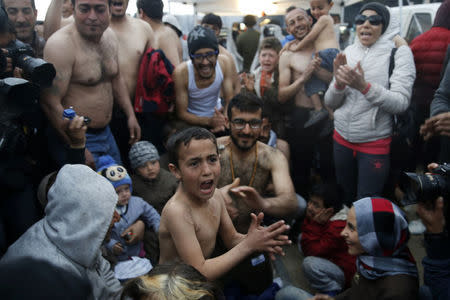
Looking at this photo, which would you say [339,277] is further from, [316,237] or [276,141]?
[276,141]

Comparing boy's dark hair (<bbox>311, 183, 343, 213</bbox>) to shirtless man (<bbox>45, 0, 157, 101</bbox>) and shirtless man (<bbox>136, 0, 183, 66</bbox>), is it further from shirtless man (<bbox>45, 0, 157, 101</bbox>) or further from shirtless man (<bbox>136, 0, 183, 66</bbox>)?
shirtless man (<bbox>136, 0, 183, 66</bbox>)

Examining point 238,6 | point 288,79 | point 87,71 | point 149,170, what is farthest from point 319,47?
point 238,6

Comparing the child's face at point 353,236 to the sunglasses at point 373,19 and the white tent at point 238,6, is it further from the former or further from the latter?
the white tent at point 238,6

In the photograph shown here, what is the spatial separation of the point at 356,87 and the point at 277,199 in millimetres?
1141

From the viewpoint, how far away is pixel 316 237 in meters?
3.12

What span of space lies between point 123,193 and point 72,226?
4.25 feet

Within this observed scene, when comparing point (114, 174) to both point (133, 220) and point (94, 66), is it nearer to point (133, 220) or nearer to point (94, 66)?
point (133, 220)

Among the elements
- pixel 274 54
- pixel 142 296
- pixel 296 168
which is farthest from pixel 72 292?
pixel 274 54

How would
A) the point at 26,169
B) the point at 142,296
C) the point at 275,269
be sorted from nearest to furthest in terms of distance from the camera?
the point at 142,296, the point at 26,169, the point at 275,269

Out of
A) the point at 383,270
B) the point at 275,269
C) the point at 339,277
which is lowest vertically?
the point at 275,269

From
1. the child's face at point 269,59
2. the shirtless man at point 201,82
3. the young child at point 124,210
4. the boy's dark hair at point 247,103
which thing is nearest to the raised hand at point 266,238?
the boy's dark hair at point 247,103

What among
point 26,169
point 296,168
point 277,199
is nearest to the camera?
point 26,169

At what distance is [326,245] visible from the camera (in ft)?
9.83

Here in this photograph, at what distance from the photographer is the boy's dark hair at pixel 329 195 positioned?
3.18 metres
